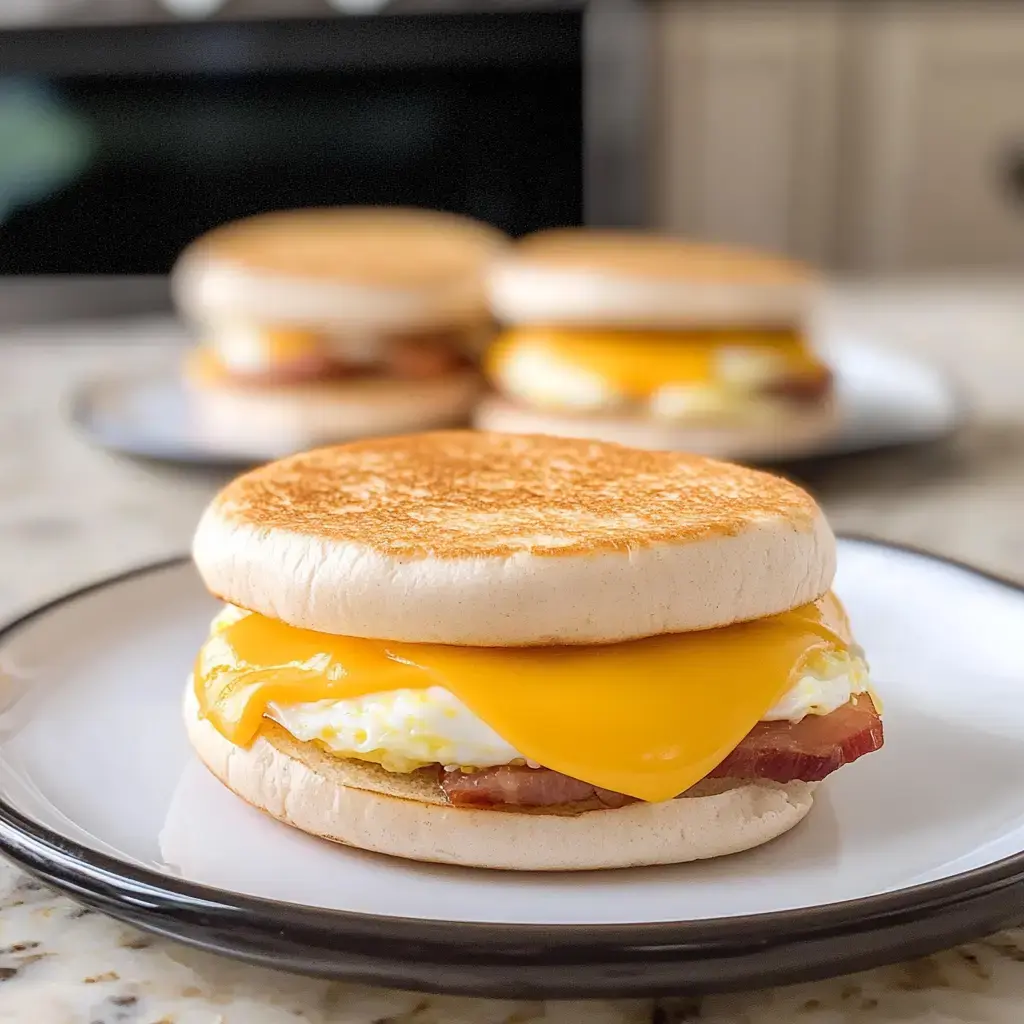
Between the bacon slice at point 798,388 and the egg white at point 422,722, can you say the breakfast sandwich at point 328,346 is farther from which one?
the egg white at point 422,722

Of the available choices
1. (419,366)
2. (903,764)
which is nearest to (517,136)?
(419,366)

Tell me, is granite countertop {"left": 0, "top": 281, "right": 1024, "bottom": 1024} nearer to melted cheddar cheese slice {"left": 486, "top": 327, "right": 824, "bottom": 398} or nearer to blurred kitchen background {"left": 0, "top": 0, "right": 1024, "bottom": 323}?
melted cheddar cheese slice {"left": 486, "top": 327, "right": 824, "bottom": 398}

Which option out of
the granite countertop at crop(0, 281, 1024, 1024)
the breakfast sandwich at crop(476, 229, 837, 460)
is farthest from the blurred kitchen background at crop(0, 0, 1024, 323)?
the breakfast sandwich at crop(476, 229, 837, 460)

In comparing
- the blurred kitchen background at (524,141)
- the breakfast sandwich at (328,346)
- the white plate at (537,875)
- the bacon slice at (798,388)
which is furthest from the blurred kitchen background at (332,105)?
the white plate at (537,875)

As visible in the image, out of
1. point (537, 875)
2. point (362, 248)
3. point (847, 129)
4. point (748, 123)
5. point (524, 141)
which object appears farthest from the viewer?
point (847, 129)

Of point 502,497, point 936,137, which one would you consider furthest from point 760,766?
point 936,137

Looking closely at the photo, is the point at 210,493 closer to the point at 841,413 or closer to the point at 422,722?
the point at 841,413
